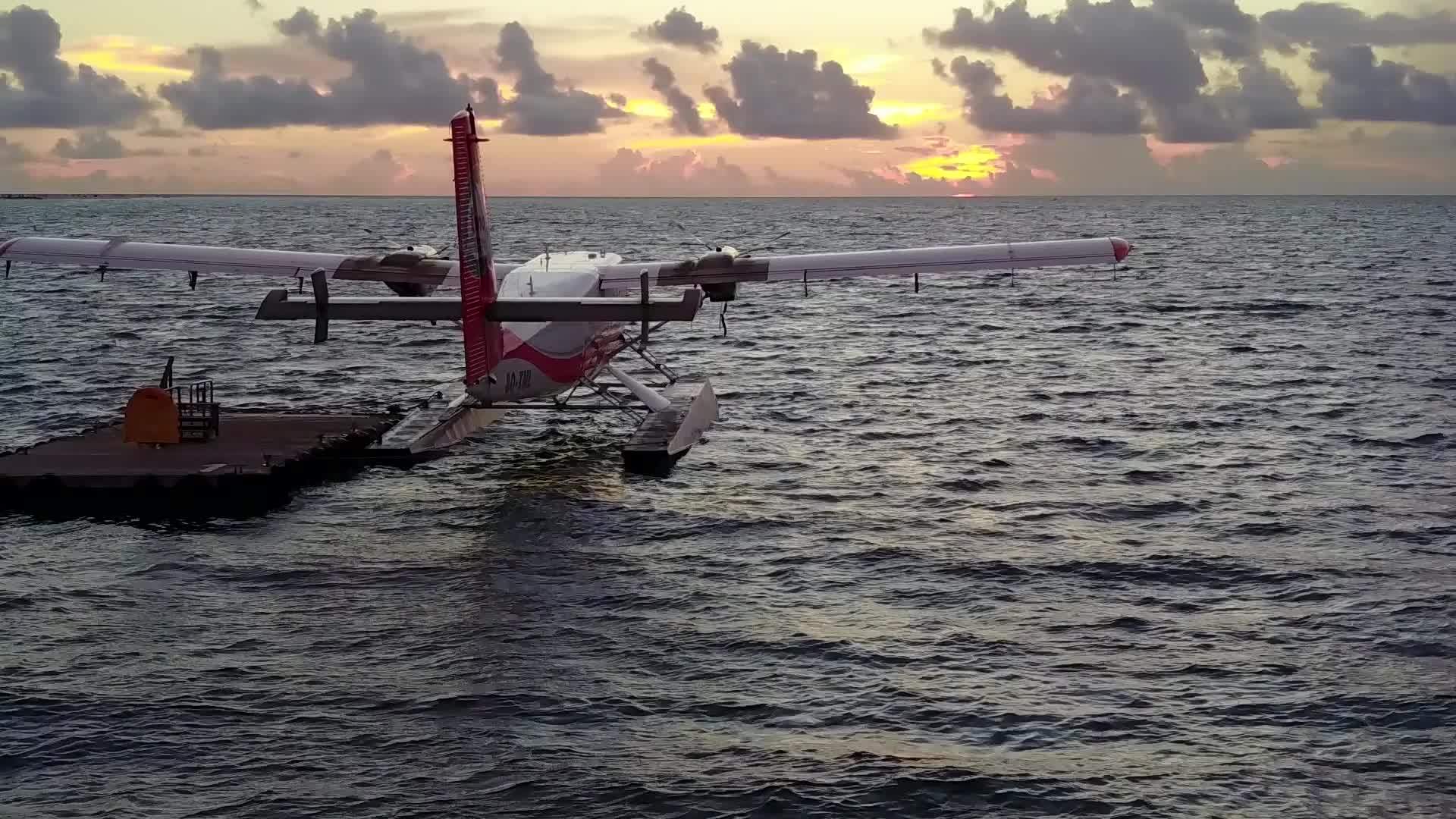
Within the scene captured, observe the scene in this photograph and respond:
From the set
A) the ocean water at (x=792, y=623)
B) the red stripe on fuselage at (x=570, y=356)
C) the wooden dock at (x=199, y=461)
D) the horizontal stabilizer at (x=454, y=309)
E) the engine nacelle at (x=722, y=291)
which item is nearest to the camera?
the ocean water at (x=792, y=623)

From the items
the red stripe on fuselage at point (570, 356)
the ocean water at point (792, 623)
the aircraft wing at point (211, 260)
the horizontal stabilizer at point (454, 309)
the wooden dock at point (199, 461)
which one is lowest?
the ocean water at point (792, 623)

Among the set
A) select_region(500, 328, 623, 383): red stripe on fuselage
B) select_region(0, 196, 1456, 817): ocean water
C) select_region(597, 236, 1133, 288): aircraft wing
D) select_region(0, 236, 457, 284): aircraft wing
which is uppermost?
select_region(0, 236, 457, 284): aircraft wing

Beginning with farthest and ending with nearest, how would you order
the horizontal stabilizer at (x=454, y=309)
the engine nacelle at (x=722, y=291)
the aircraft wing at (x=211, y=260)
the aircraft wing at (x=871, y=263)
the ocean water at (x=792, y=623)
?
the engine nacelle at (x=722, y=291)
the aircraft wing at (x=211, y=260)
the aircraft wing at (x=871, y=263)
the horizontal stabilizer at (x=454, y=309)
the ocean water at (x=792, y=623)

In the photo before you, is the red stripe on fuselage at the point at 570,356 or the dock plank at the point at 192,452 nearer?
the dock plank at the point at 192,452

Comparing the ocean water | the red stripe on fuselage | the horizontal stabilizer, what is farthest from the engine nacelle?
the horizontal stabilizer

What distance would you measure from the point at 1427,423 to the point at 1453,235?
466 feet

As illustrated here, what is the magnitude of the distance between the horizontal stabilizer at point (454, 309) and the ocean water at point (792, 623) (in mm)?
3120

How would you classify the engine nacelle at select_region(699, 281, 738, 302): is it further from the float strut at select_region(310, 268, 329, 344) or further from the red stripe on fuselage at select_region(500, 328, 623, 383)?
the float strut at select_region(310, 268, 329, 344)

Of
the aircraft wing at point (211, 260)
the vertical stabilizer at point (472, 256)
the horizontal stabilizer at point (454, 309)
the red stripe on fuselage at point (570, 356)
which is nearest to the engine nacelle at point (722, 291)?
the red stripe on fuselage at point (570, 356)

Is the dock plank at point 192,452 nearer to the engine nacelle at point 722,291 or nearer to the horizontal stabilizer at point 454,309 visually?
the horizontal stabilizer at point 454,309

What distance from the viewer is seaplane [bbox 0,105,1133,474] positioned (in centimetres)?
2544

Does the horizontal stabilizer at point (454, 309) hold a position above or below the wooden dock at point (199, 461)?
above

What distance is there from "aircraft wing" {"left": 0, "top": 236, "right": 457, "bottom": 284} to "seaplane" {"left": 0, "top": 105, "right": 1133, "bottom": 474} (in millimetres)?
37

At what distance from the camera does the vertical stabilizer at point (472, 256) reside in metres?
25.0
